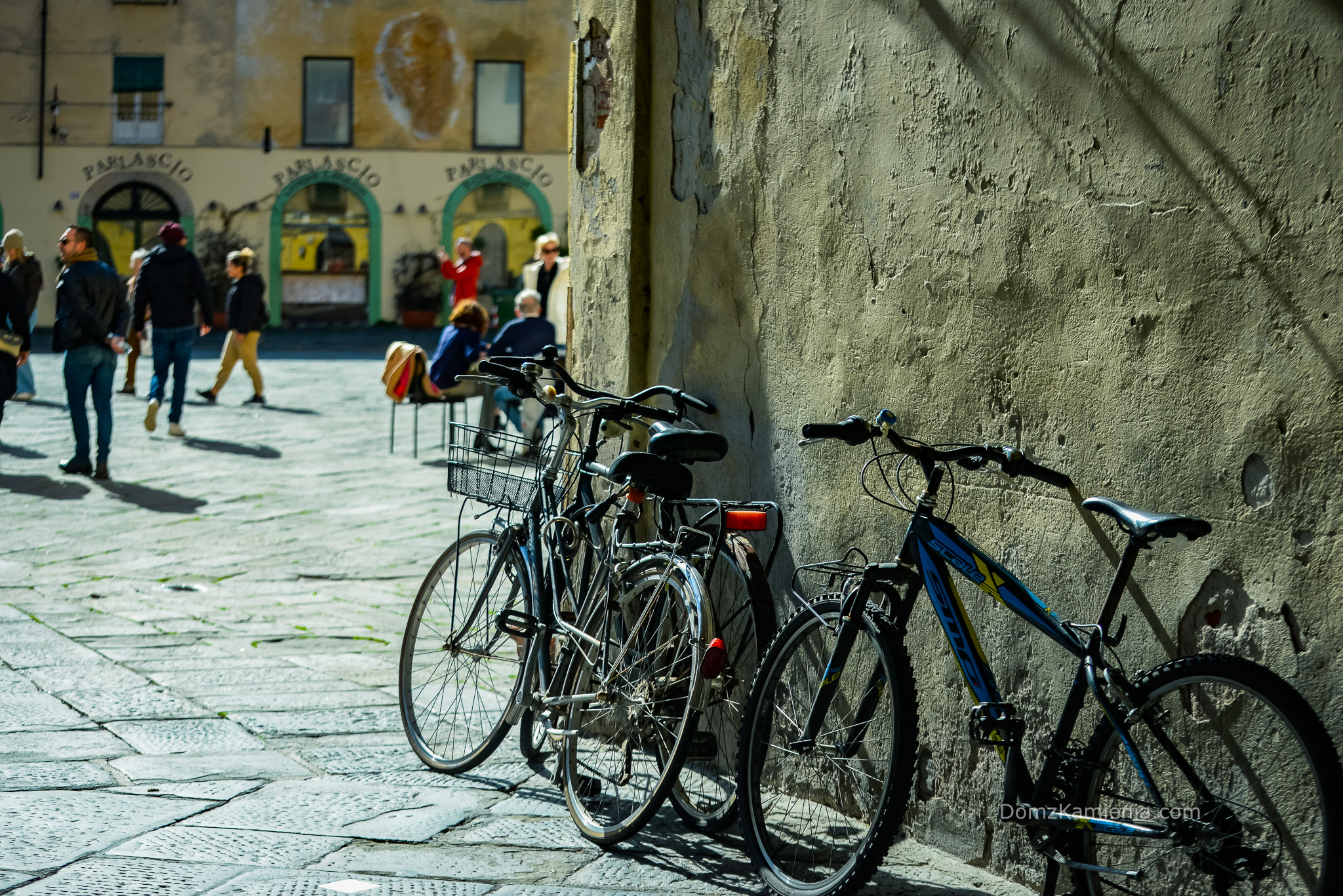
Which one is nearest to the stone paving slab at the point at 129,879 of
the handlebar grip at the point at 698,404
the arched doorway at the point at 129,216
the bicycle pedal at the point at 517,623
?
the bicycle pedal at the point at 517,623

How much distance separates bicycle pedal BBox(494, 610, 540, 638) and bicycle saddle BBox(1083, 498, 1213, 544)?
1.82m

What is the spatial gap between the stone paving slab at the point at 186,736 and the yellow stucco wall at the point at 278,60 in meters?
26.6

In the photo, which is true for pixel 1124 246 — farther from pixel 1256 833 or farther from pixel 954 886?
pixel 954 886

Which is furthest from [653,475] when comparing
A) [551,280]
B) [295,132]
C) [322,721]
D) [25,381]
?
[295,132]

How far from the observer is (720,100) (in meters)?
4.39

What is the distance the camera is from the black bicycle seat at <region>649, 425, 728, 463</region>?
12.6 ft

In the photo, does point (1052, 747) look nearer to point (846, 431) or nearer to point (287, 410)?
point (846, 431)

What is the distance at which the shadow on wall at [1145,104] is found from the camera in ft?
9.15

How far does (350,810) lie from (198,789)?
48 cm

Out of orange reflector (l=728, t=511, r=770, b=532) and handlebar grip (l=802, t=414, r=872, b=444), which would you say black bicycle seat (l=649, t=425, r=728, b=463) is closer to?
orange reflector (l=728, t=511, r=770, b=532)

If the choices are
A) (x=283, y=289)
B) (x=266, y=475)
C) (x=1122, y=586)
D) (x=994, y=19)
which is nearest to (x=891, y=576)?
(x=1122, y=586)

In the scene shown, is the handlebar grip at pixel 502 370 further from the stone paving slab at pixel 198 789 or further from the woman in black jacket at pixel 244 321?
the woman in black jacket at pixel 244 321

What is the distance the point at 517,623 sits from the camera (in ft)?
13.8

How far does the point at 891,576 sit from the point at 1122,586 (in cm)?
61
